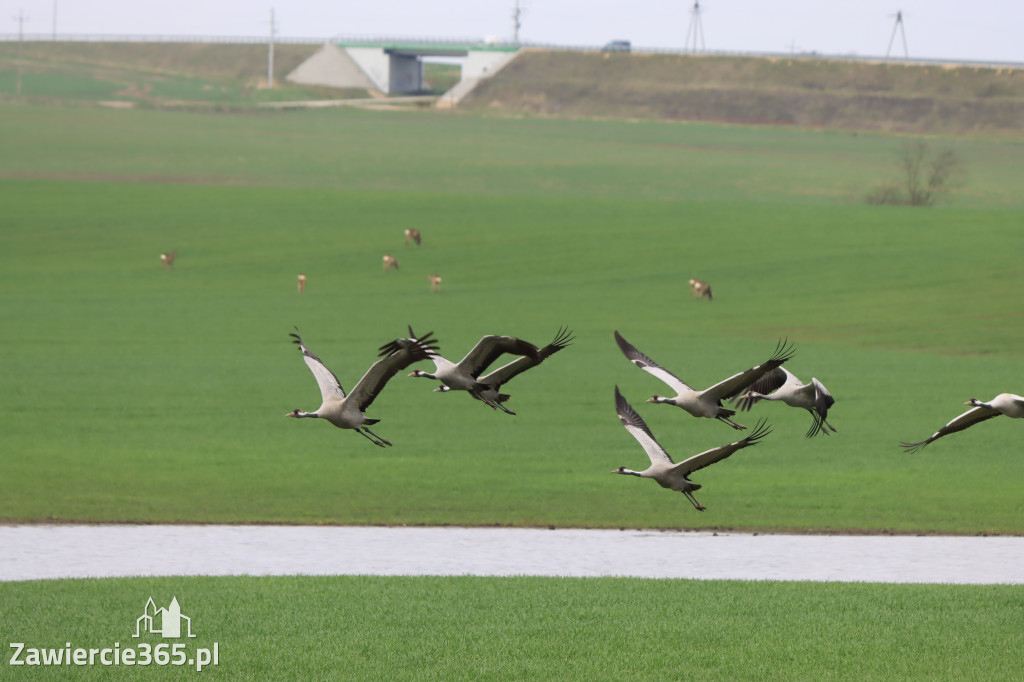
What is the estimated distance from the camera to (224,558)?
112ft

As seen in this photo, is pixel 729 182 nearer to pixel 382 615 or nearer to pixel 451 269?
pixel 451 269

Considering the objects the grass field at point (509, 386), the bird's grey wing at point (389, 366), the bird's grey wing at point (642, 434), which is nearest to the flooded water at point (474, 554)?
the grass field at point (509, 386)

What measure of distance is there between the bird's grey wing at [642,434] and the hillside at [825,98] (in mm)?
171263

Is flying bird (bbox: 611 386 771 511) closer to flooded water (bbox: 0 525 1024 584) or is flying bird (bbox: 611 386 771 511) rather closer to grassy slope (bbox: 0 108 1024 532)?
flooded water (bbox: 0 525 1024 584)

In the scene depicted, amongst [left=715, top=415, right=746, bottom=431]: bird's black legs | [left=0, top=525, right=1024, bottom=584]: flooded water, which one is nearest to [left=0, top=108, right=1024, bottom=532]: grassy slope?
[left=0, top=525, right=1024, bottom=584]: flooded water

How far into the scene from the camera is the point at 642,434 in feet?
11.6

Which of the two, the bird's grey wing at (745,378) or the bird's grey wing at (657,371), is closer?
the bird's grey wing at (745,378)

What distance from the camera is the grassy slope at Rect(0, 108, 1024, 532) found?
38.9 meters

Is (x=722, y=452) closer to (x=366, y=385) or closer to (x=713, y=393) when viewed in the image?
(x=713, y=393)

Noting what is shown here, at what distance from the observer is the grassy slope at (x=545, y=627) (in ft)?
79.8

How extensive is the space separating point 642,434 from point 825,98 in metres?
190

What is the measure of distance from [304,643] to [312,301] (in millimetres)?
45155

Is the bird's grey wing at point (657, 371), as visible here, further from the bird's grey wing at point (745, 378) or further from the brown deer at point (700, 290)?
the brown deer at point (700, 290)

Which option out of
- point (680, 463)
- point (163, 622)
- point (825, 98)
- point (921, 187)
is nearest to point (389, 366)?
point (680, 463)
